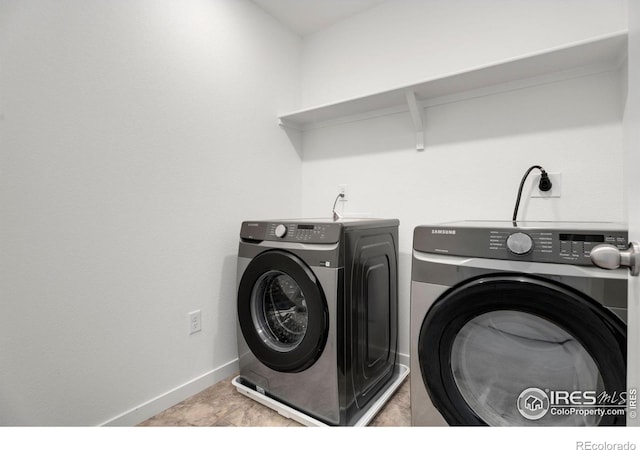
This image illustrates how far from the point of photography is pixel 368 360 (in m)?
1.47

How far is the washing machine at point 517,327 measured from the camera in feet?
Result: 2.71

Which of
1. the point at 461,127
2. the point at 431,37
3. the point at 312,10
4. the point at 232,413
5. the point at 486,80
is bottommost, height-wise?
the point at 232,413

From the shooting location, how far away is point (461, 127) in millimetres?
1665

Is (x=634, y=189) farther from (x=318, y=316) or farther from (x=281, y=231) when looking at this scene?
(x=281, y=231)

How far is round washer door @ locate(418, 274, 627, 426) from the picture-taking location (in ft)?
2.71

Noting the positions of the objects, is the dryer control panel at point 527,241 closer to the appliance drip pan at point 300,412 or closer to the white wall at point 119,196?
the appliance drip pan at point 300,412

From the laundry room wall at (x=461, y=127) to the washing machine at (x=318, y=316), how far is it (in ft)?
1.25

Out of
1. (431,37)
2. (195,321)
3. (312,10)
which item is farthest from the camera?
(312,10)
